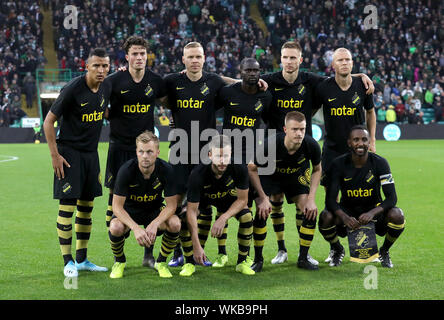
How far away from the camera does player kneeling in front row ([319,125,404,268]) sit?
6352 millimetres

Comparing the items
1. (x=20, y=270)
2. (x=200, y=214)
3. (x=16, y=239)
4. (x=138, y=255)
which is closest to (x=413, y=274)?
(x=200, y=214)

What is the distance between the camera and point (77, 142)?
6.25m

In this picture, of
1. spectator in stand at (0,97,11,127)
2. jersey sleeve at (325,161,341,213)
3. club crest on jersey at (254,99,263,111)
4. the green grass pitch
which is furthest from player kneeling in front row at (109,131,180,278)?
spectator in stand at (0,97,11,127)

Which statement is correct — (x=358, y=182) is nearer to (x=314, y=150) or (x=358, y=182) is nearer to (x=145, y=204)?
(x=314, y=150)

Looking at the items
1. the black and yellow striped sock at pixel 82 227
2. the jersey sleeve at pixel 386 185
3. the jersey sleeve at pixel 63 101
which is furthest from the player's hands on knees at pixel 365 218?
the jersey sleeve at pixel 63 101

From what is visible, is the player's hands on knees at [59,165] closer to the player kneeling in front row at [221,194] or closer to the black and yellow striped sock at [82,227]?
the black and yellow striped sock at [82,227]

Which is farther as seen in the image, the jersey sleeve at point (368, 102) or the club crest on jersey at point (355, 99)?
the jersey sleeve at point (368, 102)

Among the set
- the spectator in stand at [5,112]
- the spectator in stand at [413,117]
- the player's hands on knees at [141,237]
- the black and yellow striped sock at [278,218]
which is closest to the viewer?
the player's hands on knees at [141,237]

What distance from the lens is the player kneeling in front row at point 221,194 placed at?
600 centimetres

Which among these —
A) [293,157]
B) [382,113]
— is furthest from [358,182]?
[382,113]

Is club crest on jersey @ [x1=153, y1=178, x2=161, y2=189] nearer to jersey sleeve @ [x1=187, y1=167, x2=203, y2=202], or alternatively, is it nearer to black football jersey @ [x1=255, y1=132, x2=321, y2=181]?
jersey sleeve @ [x1=187, y1=167, x2=203, y2=202]

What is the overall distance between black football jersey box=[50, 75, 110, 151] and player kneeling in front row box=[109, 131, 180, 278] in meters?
0.55

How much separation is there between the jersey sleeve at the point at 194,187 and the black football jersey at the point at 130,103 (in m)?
0.87

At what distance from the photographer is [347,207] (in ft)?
21.6
